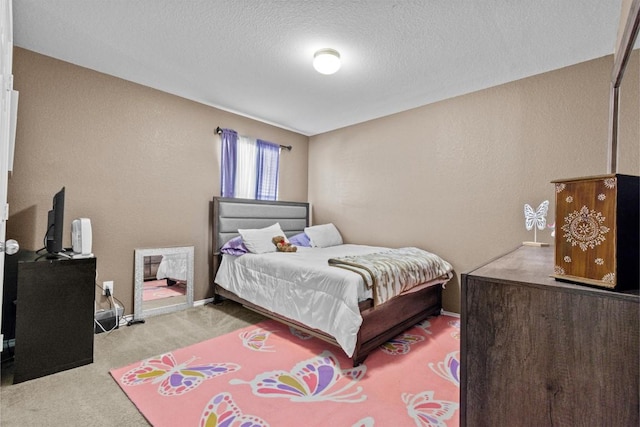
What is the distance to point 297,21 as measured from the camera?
2105mm

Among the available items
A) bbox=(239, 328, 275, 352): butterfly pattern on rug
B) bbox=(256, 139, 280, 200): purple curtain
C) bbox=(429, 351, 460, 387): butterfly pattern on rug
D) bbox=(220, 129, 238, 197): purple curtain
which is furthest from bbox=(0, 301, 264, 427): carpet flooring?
bbox=(256, 139, 280, 200): purple curtain

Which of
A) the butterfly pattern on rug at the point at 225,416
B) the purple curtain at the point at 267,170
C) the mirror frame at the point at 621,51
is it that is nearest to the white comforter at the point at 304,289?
the butterfly pattern on rug at the point at 225,416

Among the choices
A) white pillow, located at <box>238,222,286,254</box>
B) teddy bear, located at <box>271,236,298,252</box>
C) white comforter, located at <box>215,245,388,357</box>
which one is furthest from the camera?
teddy bear, located at <box>271,236,298,252</box>

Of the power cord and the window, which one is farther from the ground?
the window

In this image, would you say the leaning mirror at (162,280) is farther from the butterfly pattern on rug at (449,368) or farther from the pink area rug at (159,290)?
the butterfly pattern on rug at (449,368)

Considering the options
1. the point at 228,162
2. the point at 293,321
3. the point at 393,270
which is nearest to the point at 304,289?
the point at 293,321

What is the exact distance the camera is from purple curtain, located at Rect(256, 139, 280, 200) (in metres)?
4.26

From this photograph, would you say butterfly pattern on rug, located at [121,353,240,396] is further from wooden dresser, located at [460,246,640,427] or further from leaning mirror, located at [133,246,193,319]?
wooden dresser, located at [460,246,640,427]

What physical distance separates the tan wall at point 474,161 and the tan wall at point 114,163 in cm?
212

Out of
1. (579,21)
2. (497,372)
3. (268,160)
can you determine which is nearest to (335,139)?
(268,160)

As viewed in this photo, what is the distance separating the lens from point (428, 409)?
5.68 feet

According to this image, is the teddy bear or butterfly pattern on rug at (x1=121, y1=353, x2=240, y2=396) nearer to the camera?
butterfly pattern on rug at (x1=121, y1=353, x2=240, y2=396)

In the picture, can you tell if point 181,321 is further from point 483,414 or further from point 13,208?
point 483,414

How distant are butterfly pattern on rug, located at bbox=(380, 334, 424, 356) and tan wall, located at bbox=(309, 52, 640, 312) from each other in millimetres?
935
